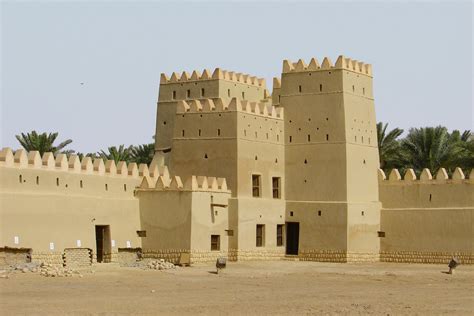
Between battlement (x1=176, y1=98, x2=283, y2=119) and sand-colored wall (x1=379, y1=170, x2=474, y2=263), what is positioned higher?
battlement (x1=176, y1=98, x2=283, y2=119)

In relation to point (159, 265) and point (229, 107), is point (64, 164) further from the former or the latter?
point (229, 107)

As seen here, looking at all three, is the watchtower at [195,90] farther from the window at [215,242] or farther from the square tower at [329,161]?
the window at [215,242]

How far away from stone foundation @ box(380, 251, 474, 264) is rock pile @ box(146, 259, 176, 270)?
916cm

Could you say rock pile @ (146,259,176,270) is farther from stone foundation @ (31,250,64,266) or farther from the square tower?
the square tower

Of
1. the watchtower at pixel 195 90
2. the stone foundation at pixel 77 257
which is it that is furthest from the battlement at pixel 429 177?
the stone foundation at pixel 77 257

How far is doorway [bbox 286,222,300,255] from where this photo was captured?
38.8m

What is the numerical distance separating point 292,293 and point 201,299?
2.94 metres

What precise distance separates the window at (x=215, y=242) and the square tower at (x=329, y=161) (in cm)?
378

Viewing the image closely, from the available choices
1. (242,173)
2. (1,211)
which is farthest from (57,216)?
(242,173)

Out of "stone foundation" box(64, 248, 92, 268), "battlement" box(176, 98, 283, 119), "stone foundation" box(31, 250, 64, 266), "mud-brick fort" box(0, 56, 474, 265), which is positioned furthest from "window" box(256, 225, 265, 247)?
"stone foundation" box(31, 250, 64, 266)

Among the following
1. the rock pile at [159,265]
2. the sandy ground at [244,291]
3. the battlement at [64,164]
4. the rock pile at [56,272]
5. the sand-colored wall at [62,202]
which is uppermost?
the battlement at [64,164]

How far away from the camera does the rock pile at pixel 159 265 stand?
105 ft

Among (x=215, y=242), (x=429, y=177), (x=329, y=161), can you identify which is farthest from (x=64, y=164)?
(x=429, y=177)

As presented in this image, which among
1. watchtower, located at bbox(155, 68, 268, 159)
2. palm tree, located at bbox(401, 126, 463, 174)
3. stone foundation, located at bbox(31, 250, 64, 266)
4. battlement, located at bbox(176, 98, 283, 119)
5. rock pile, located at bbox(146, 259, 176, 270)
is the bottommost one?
rock pile, located at bbox(146, 259, 176, 270)
